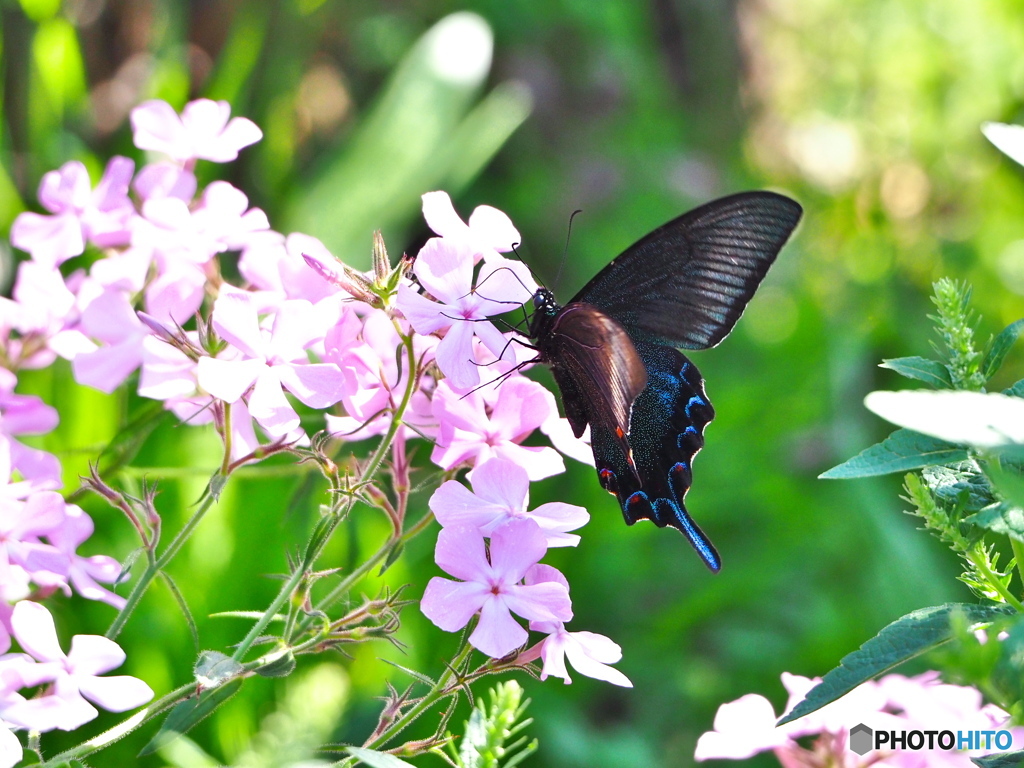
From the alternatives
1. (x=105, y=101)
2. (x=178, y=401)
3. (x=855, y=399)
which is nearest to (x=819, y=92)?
(x=855, y=399)

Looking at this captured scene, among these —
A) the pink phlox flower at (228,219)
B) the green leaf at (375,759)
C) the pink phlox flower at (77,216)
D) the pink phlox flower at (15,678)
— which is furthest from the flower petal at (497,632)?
the pink phlox flower at (77,216)

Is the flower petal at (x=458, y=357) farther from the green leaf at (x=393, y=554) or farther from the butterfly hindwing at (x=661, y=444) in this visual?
the butterfly hindwing at (x=661, y=444)

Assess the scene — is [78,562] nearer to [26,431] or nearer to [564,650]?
[26,431]

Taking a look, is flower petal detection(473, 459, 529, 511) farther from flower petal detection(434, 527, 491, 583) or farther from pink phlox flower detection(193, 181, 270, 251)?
pink phlox flower detection(193, 181, 270, 251)

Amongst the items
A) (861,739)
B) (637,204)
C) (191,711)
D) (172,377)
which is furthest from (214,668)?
(637,204)

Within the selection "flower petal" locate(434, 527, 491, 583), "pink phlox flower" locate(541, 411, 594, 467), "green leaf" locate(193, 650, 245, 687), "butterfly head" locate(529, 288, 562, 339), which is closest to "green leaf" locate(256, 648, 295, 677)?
"green leaf" locate(193, 650, 245, 687)

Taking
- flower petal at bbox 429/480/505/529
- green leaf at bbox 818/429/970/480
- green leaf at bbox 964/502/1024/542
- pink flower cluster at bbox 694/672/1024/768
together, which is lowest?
pink flower cluster at bbox 694/672/1024/768
